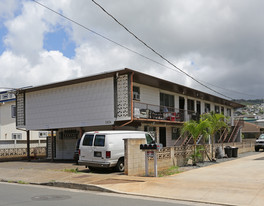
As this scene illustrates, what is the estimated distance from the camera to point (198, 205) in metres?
8.79

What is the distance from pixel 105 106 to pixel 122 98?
149 centimetres

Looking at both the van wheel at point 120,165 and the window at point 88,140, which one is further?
the window at point 88,140

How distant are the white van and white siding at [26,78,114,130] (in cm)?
534

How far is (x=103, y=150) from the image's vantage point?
15367 mm

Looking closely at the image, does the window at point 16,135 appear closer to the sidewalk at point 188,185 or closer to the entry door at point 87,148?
the sidewalk at point 188,185

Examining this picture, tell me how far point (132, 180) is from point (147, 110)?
32.4ft

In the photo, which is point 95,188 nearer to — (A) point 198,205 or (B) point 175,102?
(A) point 198,205

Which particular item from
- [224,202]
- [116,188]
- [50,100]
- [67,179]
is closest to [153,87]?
[50,100]

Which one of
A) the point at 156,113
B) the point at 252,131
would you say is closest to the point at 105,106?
the point at 156,113

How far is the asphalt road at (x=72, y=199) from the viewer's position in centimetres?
889

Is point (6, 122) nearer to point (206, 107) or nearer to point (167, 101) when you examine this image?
point (167, 101)

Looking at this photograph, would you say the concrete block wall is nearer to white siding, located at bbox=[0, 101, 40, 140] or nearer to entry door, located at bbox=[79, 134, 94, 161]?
entry door, located at bbox=[79, 134, 94, 161]

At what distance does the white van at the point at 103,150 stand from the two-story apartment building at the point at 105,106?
4.78m

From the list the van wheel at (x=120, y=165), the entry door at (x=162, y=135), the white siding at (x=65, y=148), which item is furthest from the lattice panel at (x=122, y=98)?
the white siding at (x=65, y=148)
